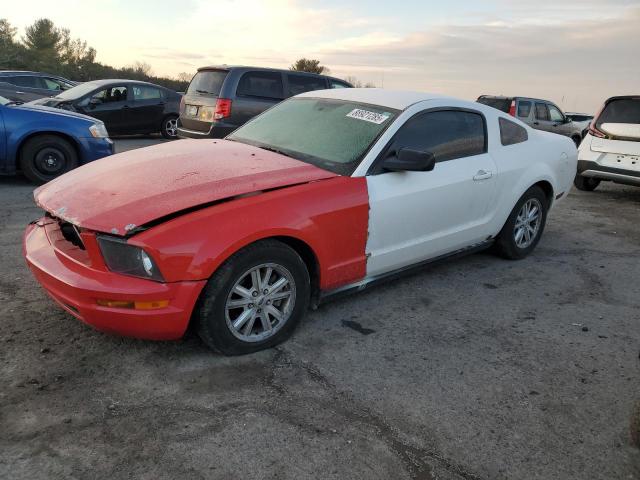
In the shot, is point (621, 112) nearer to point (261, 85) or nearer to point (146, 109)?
point (261, 85)

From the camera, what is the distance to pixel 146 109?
12.9m

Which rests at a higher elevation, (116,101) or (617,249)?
(116,101)

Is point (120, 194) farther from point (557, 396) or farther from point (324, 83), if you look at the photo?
point (324, 83)

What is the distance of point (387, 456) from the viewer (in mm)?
2369

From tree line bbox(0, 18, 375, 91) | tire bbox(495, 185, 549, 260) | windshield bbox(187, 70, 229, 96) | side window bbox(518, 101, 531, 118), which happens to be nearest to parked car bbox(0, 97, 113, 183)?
windshield bbox(187, 70, 229, 96)

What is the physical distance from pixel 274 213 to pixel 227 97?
6682mm

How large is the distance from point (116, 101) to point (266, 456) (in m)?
11.7

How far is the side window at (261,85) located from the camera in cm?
948

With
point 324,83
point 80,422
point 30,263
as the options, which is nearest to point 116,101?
point 324,83

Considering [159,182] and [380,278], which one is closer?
[159,182]

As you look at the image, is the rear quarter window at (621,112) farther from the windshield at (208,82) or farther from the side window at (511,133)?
the windshield at (208,82)

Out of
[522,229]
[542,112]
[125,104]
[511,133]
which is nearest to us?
[511,133]

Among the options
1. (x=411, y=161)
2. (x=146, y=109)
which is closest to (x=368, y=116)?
(x=411, y=161)

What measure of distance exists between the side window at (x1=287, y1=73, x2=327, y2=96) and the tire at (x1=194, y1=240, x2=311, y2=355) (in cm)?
766
